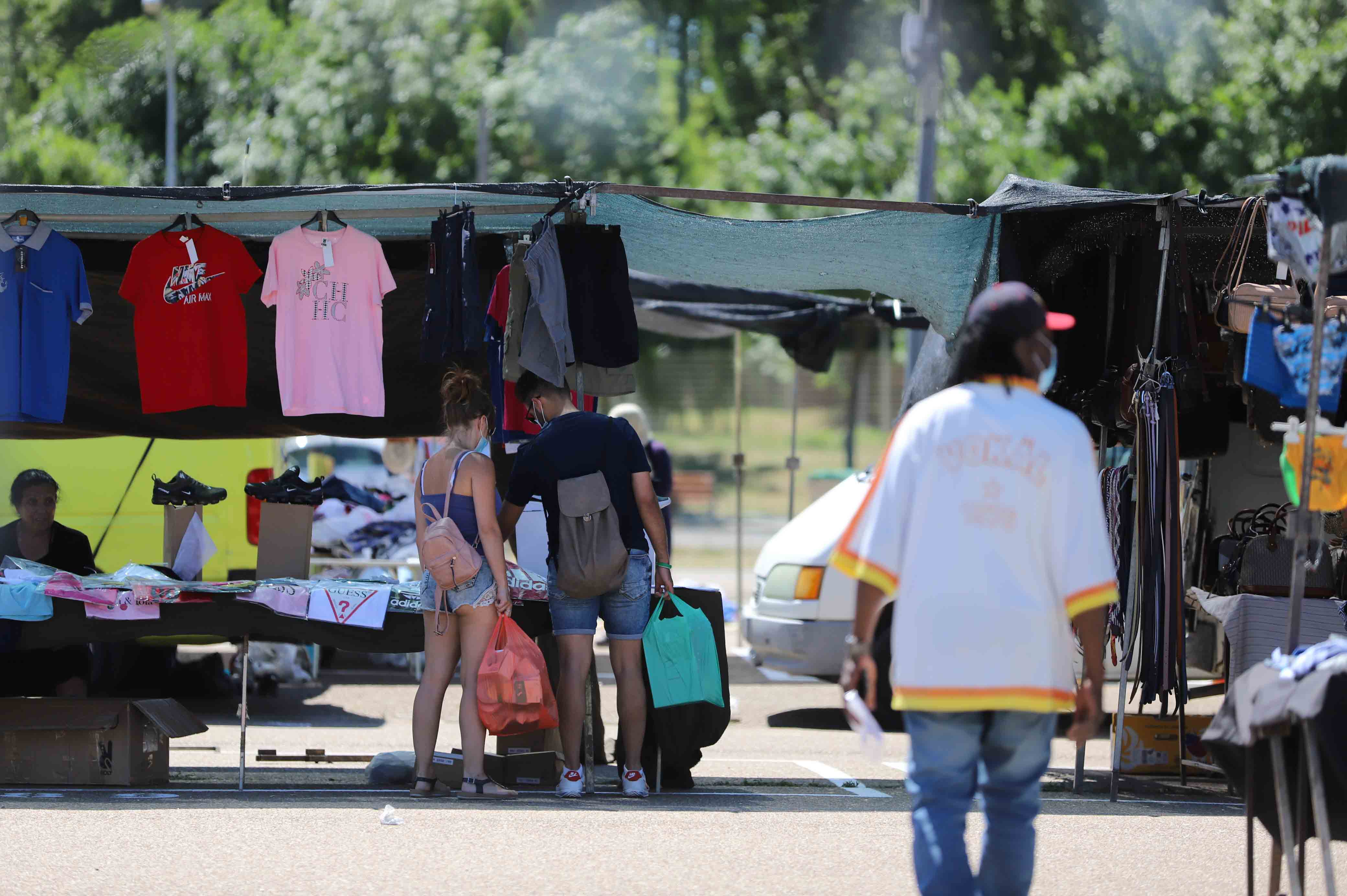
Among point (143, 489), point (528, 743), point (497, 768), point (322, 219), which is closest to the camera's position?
point (497, 768)

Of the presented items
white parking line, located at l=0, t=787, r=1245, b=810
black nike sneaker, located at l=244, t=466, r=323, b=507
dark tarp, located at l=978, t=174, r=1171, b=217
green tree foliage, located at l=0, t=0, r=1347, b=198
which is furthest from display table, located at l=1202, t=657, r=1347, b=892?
green tree foliage, located at l=0, t=0, r=1347, b=198

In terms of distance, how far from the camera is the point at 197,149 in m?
25.2

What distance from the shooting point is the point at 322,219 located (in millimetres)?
7965

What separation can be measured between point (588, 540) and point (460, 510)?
62 cm

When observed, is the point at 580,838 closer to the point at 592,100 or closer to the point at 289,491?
the point at 289,491

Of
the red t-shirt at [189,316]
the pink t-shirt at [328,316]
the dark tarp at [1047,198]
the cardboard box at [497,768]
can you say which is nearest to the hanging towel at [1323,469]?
the dark tarp at [1047,198]

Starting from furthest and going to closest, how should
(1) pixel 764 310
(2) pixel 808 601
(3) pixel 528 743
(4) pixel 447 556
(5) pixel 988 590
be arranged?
(1) pixel 764 310
(2) pixel 808 601
(3) pixel 528 743
(4) pixel 447 556
(5) pixel 988 590

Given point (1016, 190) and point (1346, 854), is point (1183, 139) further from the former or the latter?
point (1346, 854)

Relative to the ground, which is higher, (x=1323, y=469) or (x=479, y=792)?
(x=1323, y=469)

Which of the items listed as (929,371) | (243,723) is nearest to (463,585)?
(243,723)

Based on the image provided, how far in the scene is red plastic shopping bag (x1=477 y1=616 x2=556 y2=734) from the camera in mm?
6898

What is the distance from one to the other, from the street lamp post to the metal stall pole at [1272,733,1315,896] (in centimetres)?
2045

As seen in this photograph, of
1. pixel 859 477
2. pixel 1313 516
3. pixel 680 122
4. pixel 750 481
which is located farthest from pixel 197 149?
pixel 1313 516

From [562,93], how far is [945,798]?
74.1 feet
